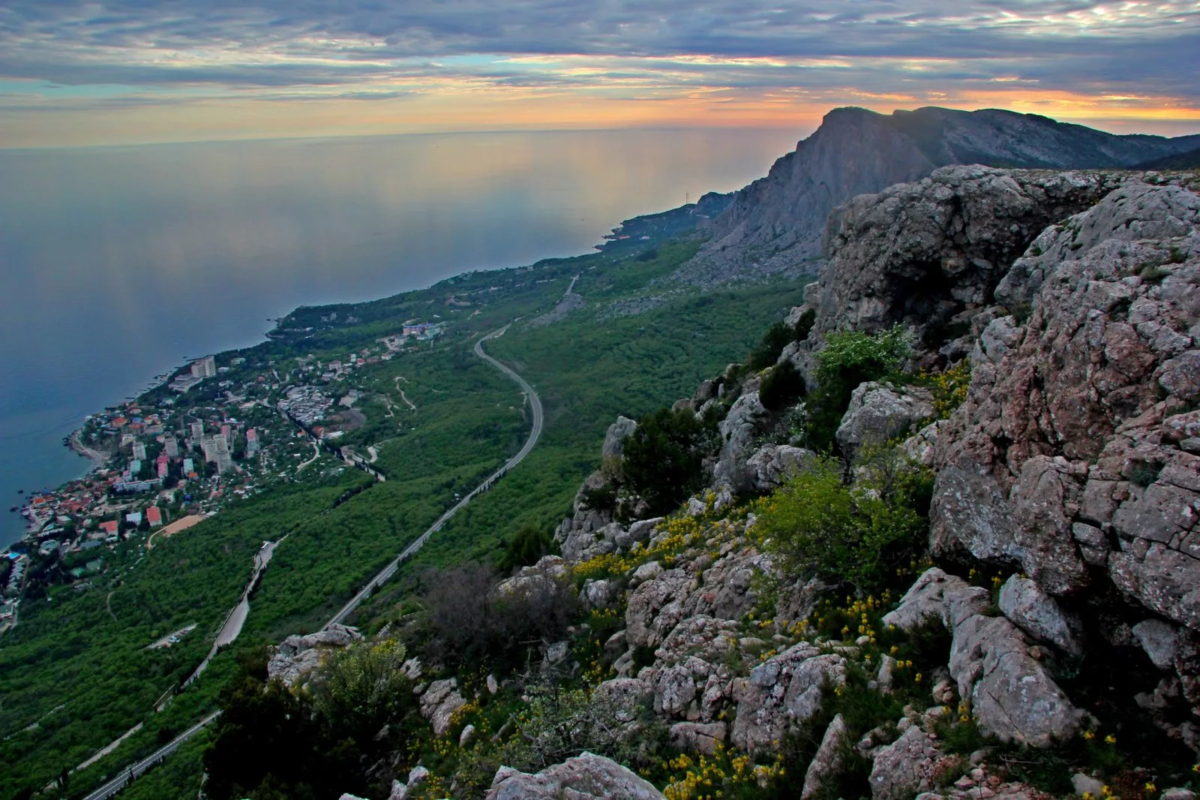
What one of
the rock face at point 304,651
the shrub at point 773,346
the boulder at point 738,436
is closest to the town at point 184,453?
the rock face at point 304,651

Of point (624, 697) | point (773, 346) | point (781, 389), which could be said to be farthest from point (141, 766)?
point (773, 346)

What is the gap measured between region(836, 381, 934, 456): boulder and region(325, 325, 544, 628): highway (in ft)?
64.6

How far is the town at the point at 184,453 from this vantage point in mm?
51250

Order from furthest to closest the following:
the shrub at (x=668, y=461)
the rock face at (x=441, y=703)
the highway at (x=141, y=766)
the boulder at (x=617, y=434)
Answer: the boulder at (x=617, y=434)
the highway at (x=141, y=766)
the shrub at (x=668, y=461)
the rock face at (x=441, y=703)

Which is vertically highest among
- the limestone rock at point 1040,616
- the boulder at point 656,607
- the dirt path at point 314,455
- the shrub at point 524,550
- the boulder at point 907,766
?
the limestone rock at point 1040,616

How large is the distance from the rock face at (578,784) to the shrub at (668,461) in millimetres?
13863

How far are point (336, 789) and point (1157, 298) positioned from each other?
15.0m

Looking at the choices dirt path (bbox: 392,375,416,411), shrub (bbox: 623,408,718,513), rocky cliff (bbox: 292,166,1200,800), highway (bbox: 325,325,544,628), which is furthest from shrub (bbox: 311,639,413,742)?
dirt path (bbox: 392,375,416,411)

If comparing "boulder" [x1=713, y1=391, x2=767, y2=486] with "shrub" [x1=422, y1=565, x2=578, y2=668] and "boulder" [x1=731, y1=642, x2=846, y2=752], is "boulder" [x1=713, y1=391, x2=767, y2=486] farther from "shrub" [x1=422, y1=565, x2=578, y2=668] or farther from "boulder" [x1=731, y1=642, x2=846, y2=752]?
"boulder" [x1=731, y1=642, x2=846, y2=752]

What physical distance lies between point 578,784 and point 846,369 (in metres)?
13.0

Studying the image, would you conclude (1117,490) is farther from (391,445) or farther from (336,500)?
(391,445)

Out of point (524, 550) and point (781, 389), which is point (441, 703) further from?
point (781, 389)

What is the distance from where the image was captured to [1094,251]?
26.7ft

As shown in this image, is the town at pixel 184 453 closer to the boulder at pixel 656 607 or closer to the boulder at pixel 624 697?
the boulder at pixel 656 607
